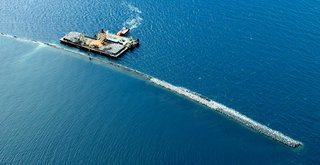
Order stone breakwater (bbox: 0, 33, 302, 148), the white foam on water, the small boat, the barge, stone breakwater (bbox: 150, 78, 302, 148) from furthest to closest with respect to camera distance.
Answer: the white foam on water, the small boat, the barge, stone breakwater (bbox: 0, 33, 302, 148), stone breakwater (bbox: 150, 78, 302, 148)

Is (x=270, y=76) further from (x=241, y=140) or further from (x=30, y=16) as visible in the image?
(x=30, y=16)

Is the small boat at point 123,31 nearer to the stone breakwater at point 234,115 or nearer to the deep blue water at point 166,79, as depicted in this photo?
the deep blue water at point 166,79

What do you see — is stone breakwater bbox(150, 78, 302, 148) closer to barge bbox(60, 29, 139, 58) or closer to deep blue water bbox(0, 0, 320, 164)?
deep blue water bbox(0, 0, 320, 164)

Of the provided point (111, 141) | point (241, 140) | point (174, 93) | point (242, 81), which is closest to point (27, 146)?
point (111, 141)

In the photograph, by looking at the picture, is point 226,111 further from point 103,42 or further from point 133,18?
point 133,18

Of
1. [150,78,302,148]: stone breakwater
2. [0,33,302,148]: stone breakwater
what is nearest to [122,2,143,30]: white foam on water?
[0,33,302,148]: stone breakwater
